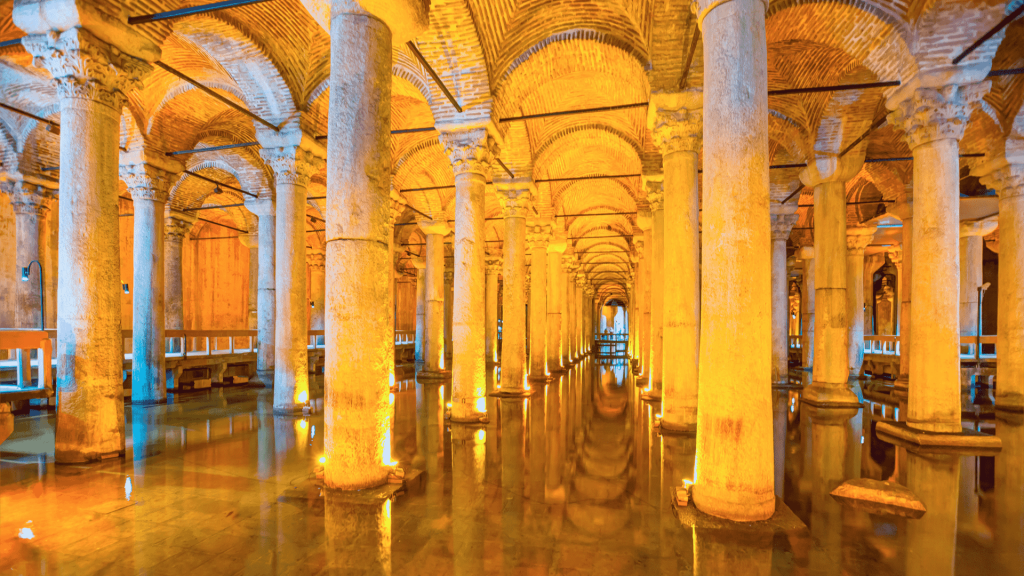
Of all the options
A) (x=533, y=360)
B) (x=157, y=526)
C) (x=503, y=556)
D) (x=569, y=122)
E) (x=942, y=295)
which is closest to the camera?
(x=503, y=556)

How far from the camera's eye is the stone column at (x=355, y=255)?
201 inches

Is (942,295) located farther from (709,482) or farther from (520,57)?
(520,57)

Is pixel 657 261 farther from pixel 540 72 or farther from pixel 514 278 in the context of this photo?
pixel 540 72

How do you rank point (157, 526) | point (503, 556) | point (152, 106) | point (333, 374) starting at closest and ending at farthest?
point (503, 556) < point (157, 526) < point (333, 374) < point (152, 106)

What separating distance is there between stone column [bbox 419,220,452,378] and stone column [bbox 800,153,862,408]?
30.9 ft

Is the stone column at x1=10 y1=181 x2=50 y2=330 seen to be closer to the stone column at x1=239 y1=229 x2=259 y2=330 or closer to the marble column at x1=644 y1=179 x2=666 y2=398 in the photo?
the stone column at x1=239 y1=229 x2=259 y2=330

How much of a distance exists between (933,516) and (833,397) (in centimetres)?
713

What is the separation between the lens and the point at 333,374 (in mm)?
5176

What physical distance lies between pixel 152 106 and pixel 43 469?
7.97m

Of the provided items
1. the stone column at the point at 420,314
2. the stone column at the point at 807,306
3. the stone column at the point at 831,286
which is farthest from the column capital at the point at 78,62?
the stone column at the point at 807,306

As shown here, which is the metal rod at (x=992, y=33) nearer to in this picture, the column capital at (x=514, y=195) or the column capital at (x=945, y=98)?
the column capital at (x=945, y=98)

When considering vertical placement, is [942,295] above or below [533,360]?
above

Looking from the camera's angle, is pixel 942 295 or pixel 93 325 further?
pixel 942 295

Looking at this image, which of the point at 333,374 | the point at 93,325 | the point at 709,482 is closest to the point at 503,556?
the point at 709,482
